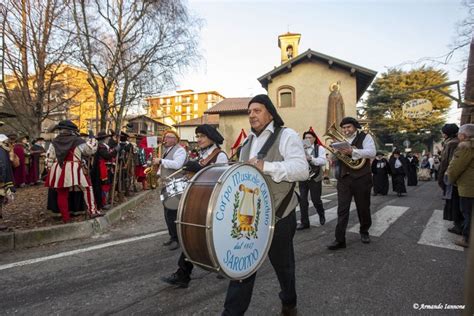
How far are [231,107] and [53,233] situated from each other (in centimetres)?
2380

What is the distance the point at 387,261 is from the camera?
158 inches

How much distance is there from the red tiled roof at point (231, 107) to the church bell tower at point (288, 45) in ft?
23.6

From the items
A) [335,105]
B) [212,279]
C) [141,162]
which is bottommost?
[212,279]

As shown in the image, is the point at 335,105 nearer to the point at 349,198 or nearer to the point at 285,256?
the point at 349,198

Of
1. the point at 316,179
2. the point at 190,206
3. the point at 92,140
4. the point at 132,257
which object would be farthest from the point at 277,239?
the point at 92,140

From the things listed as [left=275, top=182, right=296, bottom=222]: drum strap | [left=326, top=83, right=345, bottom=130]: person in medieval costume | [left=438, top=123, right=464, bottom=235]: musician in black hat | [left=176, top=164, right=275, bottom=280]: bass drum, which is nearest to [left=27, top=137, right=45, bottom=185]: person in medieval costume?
[left=176, top=164, right=275, bottom=280]: bass drum

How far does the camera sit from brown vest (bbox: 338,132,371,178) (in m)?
4.61

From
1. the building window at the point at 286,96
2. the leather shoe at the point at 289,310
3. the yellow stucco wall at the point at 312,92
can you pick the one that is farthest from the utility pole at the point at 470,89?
the building window at the point at 286,96

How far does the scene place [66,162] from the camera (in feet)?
18.0

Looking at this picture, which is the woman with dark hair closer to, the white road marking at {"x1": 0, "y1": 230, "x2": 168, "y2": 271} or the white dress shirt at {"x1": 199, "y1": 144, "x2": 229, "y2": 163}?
the white road marking at {"x1": 0, "y1": 230, "x2": 168, "y2": 271}

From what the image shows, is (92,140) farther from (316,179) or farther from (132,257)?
(316,179)

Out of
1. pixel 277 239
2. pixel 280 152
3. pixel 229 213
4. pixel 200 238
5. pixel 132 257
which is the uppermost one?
pixel 280 152

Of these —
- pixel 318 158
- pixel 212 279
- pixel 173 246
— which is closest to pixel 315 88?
pixel 318 158

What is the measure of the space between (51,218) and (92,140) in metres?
1.89
